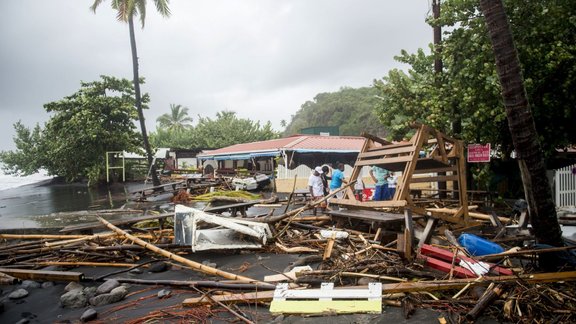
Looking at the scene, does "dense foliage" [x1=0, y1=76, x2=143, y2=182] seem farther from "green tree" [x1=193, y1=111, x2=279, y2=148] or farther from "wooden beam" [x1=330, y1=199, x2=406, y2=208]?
"wooden beam" [x1=330, y1=199, x2=406, y2=208]

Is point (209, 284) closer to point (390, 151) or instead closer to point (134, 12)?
point (390, 151)

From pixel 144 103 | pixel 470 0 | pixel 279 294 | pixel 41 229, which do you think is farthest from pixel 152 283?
pixel 144 103

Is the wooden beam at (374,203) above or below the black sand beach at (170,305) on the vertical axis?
above

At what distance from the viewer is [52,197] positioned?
77.6ft

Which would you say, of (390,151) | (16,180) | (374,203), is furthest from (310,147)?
(16,180)

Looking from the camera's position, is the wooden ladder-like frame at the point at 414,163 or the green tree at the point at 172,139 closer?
the wooden ladder-like frame at the point at 414,163

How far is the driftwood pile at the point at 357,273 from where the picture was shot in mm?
3637

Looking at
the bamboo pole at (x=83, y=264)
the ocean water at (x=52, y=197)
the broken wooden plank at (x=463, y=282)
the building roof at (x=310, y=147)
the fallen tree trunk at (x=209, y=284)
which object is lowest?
the ocean water at (x=52, y=197)

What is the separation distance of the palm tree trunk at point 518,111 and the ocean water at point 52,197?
11.9 m

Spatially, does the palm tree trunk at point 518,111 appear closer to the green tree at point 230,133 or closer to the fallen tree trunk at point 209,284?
the fallen tree trunk at point 209,284

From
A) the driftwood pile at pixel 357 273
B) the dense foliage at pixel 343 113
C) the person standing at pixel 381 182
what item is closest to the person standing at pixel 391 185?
the person standing at pixel 381 182

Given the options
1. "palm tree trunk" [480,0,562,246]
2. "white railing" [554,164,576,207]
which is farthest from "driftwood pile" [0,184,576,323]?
"white railing" [554,164,576,207]

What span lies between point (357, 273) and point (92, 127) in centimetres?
2766

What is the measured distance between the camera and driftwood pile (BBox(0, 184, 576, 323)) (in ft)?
11.9
